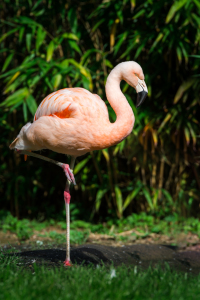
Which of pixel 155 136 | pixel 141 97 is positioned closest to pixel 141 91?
pixel 141 97

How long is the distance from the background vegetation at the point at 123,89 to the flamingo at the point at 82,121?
131 centimetres

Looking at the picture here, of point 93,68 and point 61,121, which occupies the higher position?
point 93,68

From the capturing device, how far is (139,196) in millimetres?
5586

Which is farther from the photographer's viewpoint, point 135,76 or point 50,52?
point 50,52

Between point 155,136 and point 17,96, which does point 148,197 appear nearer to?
point 155,136

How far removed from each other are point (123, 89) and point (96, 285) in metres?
3.22

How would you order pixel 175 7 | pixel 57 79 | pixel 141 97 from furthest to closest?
pixel 57 79
pixel 175 7
pixel 141 97

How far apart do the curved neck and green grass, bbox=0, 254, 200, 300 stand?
111 cm

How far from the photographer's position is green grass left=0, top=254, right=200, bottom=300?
193 cm

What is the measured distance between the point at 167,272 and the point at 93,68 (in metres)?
3.28

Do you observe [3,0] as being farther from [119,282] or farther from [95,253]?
[119,282]

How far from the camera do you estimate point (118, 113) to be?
10.3 feet

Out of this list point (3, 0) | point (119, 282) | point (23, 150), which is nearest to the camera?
point (119, 282)

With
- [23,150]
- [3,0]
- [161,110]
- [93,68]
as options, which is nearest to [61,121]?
[23,150]
